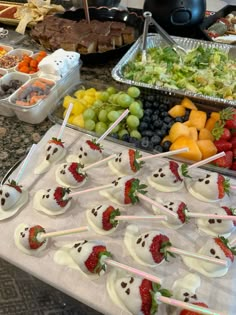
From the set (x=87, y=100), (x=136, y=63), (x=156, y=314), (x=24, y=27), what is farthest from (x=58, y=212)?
(x=24, y=27)

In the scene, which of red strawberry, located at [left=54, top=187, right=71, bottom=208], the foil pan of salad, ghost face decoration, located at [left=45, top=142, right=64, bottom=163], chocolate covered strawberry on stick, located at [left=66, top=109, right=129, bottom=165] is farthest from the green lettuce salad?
red strawberry, located at [left=54, top=187, right=71, bottom=208]

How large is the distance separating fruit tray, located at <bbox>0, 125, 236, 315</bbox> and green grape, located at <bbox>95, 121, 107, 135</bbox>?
0.15 meters

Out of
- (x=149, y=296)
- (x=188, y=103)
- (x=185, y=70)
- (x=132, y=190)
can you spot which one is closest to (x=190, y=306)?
(x=149, y=296)

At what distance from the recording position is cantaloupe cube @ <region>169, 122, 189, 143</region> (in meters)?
1.06

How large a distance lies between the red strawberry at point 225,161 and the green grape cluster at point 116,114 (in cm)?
27

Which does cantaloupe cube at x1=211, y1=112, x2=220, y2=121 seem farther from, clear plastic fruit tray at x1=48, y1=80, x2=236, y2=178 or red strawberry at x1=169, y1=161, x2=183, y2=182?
red strawberry at x1=169, y1=161, x2=183, y2=182

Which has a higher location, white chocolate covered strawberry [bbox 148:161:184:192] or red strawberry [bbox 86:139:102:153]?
red strawberry [bbox 86:139:102:153]

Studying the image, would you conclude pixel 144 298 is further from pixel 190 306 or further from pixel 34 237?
pixel 34 237

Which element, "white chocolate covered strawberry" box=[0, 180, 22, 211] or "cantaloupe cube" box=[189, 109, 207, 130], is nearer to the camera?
"white chocolate covered strawberry" box=[0, 180, 22, 211]

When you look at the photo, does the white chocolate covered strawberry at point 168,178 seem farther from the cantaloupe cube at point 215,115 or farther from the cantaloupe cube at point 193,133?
the cantaloupe cube at point 215,115

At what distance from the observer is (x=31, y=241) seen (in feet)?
2.54

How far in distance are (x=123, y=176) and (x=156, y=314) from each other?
1.33ft

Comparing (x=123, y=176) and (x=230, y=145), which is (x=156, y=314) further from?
(x=230, y=145)

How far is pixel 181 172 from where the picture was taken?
0.93 metres
